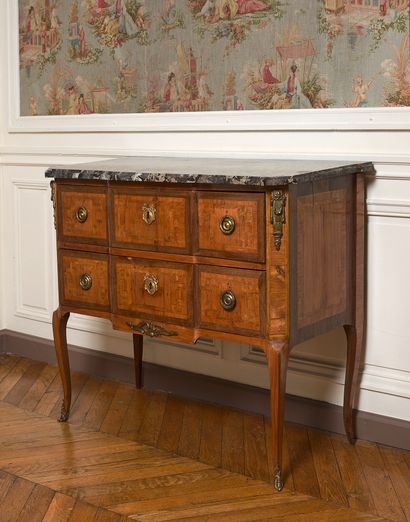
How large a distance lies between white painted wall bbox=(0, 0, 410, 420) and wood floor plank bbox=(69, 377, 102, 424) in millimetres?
214

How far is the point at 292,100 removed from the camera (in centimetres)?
391

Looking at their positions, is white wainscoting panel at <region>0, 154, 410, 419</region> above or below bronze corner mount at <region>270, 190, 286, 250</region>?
below

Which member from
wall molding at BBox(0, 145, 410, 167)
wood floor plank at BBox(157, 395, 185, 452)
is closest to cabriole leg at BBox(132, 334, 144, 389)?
wood floor plank at BBox(157, 395, 185, 452)

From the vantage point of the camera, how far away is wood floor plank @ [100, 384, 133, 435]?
405cm

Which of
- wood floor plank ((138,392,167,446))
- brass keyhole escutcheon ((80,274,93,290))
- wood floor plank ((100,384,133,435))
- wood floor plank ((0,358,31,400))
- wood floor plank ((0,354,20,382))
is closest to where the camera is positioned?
brass keyhole escutcheon ((80,274,93,290))

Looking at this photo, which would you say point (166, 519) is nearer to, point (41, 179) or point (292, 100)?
point (292, 100)

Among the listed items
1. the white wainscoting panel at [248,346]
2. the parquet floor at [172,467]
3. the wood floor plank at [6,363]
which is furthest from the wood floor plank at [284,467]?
the wood floor plank at [6,363]

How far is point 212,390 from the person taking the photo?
171 inches

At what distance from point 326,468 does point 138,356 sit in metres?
1.33

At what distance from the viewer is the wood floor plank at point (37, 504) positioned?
318 cm

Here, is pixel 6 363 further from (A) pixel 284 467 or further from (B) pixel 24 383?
(A) pixel 284 467

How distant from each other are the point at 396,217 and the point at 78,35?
6.87 ft

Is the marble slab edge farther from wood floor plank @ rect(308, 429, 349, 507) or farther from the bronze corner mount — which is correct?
wood floor plank @ rect(308, 429, 349, 507)

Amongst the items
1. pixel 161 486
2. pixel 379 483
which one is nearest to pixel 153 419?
pixel 161 486
